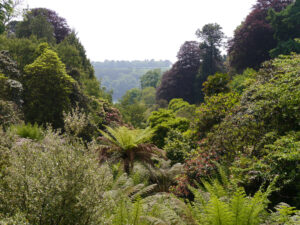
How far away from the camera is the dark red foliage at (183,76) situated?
2528cm

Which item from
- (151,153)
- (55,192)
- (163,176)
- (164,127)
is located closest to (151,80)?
(164,127)

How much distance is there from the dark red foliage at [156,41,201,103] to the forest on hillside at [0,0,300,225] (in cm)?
919

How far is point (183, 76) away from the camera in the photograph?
25453 millimetres

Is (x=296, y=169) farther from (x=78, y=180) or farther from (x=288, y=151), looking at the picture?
(x=78, y=180)

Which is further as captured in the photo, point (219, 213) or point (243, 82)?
point (243, 82)

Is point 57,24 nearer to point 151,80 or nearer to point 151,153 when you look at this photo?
point 151,153

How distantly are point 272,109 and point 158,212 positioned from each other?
10.5ft

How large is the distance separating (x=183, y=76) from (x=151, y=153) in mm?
19507

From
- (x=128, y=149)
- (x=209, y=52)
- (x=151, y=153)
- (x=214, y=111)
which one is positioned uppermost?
(x=209, y=52)

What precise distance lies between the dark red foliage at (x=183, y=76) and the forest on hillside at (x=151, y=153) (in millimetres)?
9194

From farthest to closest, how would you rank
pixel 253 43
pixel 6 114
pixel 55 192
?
1. pixel 253 43
2. pixel 6 114
3. pixel 55 192

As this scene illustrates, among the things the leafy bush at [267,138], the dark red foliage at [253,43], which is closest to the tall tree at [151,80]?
the dark red foliage at [253,43]

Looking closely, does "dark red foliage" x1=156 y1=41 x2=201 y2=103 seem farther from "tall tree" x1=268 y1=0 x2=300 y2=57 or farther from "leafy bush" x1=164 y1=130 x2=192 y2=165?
"leafy bush" x1=164 y1=130 x2=192 y2=165

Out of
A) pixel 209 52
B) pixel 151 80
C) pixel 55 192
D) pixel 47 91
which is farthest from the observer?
pixel 151 80
